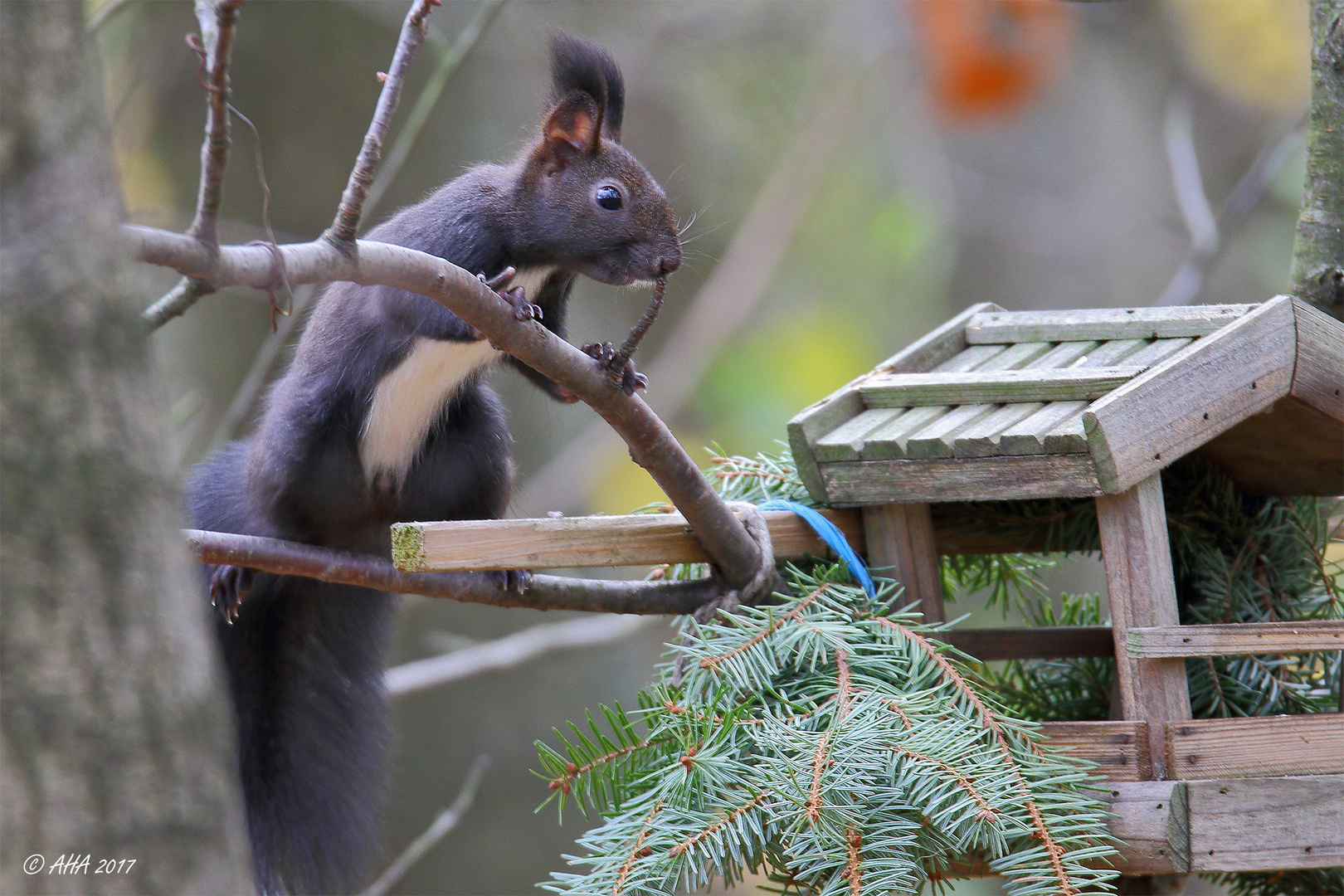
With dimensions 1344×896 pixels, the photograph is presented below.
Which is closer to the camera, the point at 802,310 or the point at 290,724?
the point at 290,724

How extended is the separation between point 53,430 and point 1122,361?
1.30 meters

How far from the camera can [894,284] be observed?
17.8ft

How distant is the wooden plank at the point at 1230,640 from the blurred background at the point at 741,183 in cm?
100

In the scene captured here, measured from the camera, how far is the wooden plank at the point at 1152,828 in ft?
4.08

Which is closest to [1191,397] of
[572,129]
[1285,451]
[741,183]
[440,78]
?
[1285,451]

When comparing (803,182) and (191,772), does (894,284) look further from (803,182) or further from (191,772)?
(191,772)

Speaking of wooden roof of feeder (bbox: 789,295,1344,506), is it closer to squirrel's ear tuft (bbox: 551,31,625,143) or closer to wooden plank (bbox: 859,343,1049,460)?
wooden plank (bbox: 859,343,1049,460)

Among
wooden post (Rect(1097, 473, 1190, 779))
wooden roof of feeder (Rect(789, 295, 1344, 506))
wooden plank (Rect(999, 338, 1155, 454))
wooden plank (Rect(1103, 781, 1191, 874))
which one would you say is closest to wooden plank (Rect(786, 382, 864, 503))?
wooden roof of feeder (Rect(789, 295, 1344, 506))

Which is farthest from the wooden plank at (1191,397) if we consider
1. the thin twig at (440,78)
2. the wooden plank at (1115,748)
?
the thin twig at (440,78)

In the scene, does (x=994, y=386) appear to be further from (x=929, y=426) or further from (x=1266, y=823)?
(x=1266, y=823)

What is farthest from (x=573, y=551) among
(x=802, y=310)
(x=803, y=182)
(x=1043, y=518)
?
(x=802, y=310)

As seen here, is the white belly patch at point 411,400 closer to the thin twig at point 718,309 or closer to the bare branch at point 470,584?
the bare branch at point 470,584

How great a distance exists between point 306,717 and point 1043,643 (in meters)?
1.10

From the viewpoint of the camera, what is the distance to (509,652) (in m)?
2.74
